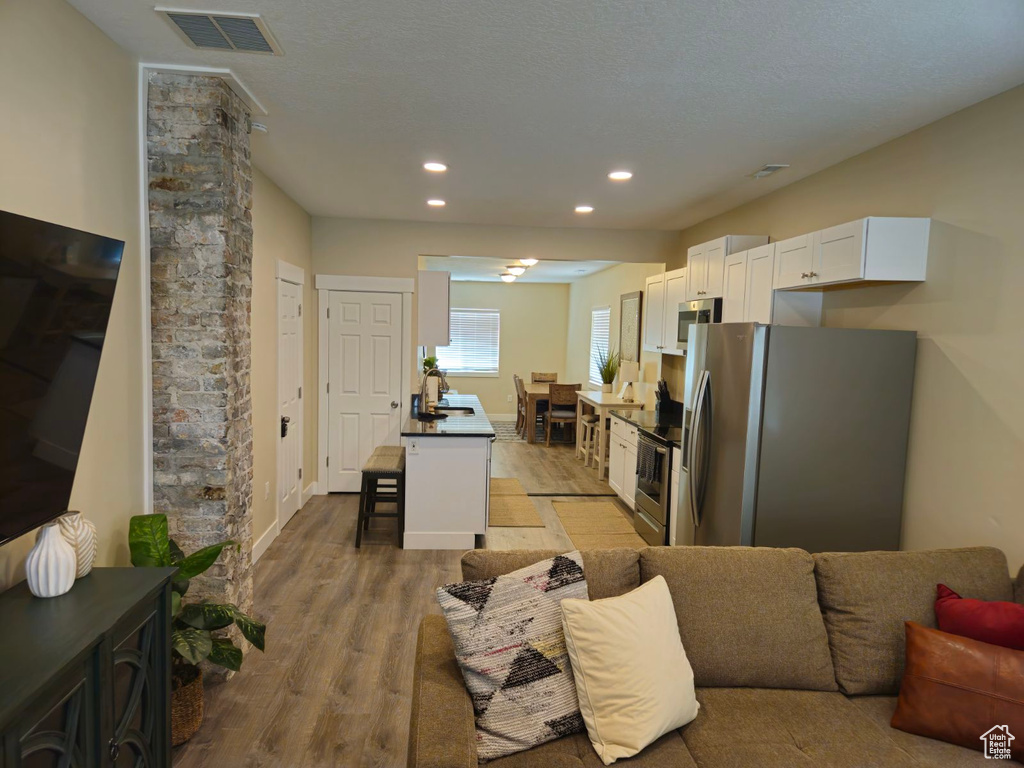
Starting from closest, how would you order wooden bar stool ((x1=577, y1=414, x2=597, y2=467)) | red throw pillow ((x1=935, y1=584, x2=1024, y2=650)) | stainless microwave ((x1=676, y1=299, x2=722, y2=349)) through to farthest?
1. red throw pillow ((x1=935, y1=584, x2=1024, y2=650))
2. stainless microwave ((x1=676, y1=299, x2=722, y2=349))
3. wooden bar stool ((x1=577, y1=414, x2=597, y2=467))

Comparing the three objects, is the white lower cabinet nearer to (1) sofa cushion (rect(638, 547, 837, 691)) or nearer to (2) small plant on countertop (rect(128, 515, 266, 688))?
(1) sofa cushion (rect(638, 547, 837, 691))

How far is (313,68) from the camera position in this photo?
236 centimetres

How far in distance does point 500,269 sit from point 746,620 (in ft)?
23.9

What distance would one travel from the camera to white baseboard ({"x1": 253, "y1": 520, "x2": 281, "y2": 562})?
13.5 feet

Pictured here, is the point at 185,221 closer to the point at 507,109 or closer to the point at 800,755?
the point at 507,109

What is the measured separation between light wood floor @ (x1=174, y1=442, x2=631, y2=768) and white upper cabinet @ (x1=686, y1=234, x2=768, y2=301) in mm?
2199

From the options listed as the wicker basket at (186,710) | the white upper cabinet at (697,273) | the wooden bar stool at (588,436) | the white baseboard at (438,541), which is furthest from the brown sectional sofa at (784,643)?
the wooden bar stool at (588,436)

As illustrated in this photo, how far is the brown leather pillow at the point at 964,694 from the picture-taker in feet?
5.61

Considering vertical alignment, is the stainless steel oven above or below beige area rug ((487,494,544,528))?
above

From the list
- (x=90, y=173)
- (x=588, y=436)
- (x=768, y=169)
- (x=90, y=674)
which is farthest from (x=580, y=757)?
(x=588, y=436)

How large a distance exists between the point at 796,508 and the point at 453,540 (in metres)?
2.47

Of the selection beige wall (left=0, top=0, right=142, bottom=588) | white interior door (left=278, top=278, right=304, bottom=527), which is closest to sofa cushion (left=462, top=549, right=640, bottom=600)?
beige wall (left=0, top=0, right=142, bottom=588)

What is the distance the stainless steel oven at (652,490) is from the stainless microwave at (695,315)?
88 cm

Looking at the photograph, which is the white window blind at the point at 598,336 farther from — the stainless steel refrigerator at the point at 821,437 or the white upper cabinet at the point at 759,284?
the stainless steel refrigerator at the point at 821,437
